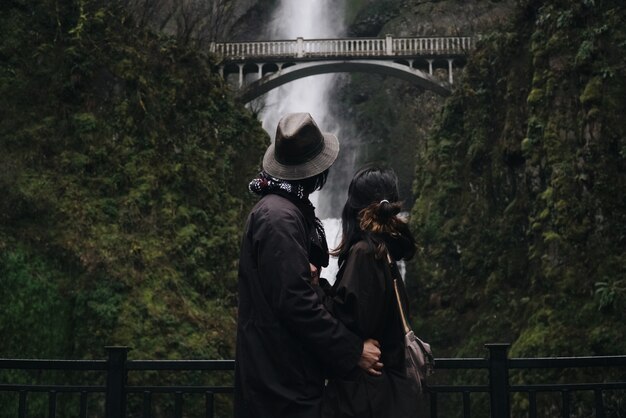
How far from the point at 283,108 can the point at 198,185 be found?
53.1ft

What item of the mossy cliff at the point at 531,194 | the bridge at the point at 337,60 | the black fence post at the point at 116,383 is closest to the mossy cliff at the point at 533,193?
the mossy cliff at the point at 531,194

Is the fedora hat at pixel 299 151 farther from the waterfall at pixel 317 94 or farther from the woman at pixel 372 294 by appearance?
the waterfall at pixel 317 94

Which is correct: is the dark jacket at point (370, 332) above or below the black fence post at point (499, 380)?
above

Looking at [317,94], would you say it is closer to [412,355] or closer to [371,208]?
[371,208]

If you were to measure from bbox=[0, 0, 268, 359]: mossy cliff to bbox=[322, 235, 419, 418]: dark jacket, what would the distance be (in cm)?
1082

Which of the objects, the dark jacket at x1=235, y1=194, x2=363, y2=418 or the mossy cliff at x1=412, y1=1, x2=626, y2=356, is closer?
the dark jacket at x1=235, y1=194, x2=363, y2=418

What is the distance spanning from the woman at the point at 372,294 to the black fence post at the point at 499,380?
1.68 metres

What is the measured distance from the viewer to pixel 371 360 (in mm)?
3021

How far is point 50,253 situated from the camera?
1368cm

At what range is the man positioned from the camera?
293 cm

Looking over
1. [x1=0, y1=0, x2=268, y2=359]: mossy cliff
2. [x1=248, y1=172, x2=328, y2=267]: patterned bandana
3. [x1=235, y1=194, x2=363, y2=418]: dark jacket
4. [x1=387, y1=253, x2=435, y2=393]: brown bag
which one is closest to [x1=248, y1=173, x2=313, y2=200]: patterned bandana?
[x1=248, y1=172, x2=328, y2=267]: patterned bandana

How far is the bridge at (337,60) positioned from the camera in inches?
963

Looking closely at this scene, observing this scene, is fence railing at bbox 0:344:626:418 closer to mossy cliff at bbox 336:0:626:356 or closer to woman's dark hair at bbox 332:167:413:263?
woman's dark hair at bbox 332:167:413:263

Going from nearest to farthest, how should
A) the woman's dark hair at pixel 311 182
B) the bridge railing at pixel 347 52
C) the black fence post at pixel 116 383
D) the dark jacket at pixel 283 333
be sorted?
the dark jacket at pixel 283 333 → the woman's dark hair at pixel 311 182 → the black fence post at pixel 116 383 → the bridge railing at pixel 347 52
